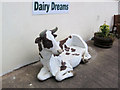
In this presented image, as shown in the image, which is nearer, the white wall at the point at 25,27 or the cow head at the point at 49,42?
the cow head at the point at 49,42

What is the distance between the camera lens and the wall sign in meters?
1.57

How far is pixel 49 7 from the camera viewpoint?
171 centimetres

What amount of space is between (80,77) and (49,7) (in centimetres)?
104

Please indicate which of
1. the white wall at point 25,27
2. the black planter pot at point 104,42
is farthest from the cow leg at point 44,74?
the black planter pot at point 104,42

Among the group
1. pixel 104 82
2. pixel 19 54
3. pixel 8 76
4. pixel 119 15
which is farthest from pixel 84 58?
pixel 119 15

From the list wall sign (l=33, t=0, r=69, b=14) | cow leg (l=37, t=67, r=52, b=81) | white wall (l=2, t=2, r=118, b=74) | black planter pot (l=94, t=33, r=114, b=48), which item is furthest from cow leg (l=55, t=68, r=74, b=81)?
black planter pot (l=94, t=33, r=114, b=48)

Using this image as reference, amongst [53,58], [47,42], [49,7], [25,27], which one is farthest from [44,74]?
[49,7]

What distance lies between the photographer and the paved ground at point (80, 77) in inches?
51.6

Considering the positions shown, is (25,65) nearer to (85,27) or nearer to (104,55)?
(104,55)

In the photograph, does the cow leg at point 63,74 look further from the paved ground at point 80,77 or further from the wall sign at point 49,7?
the wall sign at point 49,7

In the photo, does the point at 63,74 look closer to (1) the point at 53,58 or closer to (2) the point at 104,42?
(1) the point at 53,58

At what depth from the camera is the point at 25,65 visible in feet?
5.54

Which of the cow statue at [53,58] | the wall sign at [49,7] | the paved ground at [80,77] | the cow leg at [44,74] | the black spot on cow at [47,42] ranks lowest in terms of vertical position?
the paved ground at [80,77]

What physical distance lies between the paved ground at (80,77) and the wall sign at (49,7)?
29.7 inches
